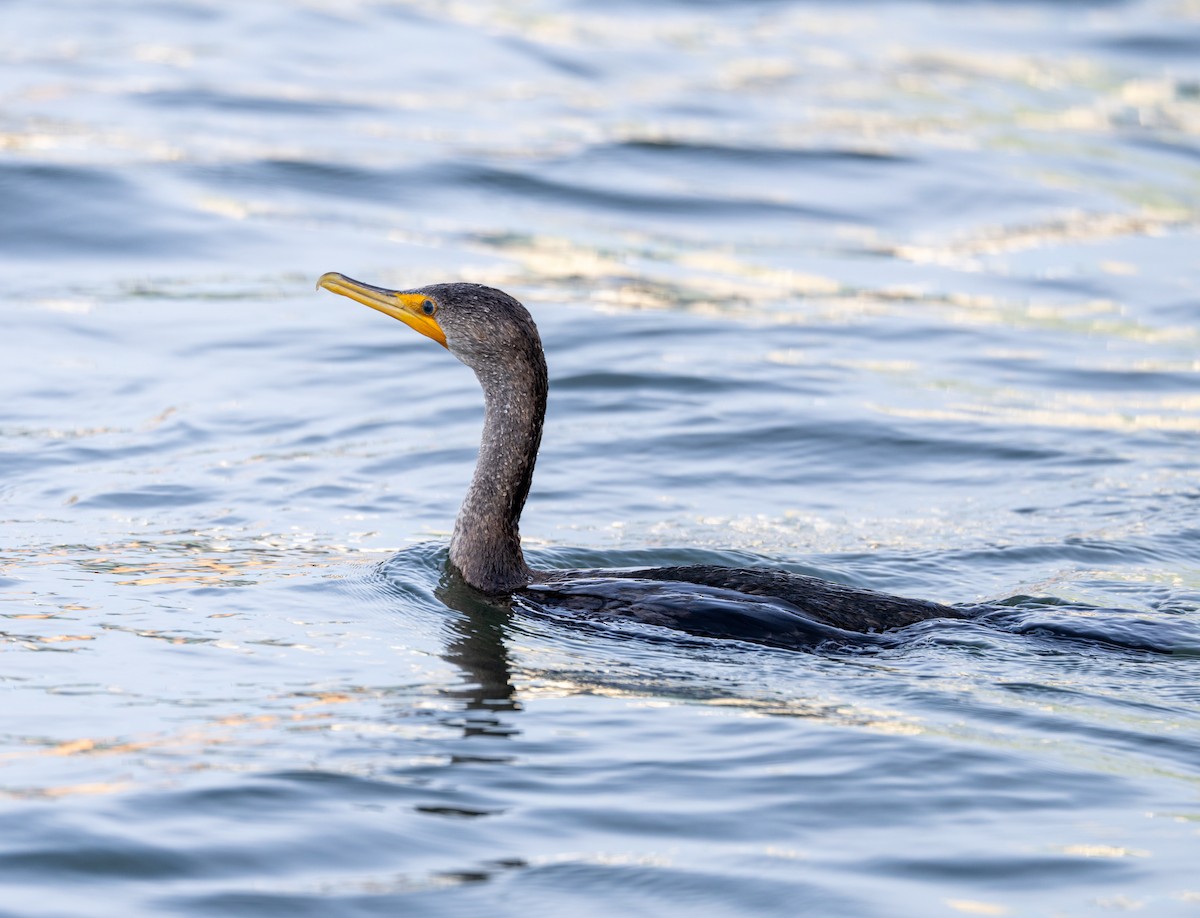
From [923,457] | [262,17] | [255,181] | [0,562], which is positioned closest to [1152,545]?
[923,457]

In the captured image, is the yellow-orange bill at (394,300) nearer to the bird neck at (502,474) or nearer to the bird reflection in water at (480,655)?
the bird neck at (502,474)

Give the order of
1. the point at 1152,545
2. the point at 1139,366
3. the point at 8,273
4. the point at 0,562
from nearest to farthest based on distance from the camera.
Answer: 1. the point at 0,562
2. the point at 1152,545
3. the point at 1139,366
4. the point at 8,273

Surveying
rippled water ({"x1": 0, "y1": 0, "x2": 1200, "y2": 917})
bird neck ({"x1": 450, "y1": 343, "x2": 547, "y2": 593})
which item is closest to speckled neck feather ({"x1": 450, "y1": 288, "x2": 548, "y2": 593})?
bird neck ({"x1": 450, "y1": 343, "x2": 547, "y2": 593})

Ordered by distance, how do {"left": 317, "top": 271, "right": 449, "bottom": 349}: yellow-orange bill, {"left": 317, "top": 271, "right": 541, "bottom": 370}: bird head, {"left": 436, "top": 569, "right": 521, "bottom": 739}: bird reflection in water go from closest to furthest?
1. {"left": 436, "top": 569, "right": 521, "bottom": 739}: bird reflection in water
2. {"left": 317, "top": 271, "right": 541, "bottom": 370}: bird head
3. {"left": 317, "top": 271, "right": 449, "bottom": 349}: yellow-orange bill

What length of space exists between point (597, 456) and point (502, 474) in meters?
2.36

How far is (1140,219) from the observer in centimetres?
1524

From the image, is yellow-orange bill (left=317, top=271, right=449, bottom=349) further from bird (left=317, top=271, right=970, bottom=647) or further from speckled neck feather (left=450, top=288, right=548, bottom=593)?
speckled neck feather (left=450, top=288, right=548, bottom=593)

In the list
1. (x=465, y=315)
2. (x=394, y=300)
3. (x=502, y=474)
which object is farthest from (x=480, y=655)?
(x=394, y=300)

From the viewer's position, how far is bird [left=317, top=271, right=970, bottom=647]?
6.70 metres

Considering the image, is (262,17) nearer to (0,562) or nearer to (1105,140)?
(1105,140)

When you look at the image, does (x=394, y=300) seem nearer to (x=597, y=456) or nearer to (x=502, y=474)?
(x=502, y=474)

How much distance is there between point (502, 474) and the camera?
7.50m

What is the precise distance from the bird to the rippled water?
0.40ft

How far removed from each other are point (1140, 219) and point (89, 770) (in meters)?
11.7
